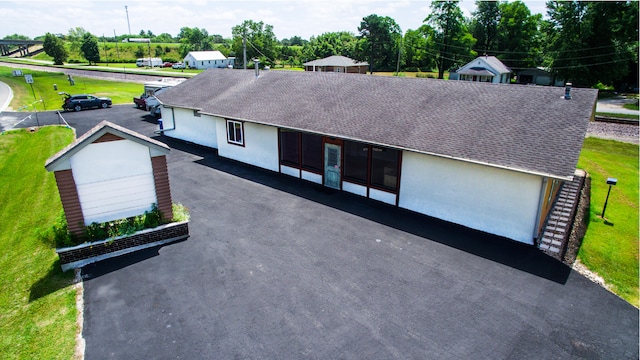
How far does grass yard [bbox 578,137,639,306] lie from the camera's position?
34.1ft

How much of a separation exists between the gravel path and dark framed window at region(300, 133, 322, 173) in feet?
72.9

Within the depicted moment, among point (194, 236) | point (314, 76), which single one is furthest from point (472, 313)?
point (314, 76)

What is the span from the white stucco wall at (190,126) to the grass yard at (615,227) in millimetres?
18235

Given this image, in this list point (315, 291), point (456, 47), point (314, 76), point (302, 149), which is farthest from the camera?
point (456, 47)

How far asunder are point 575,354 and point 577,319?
51.2 inches

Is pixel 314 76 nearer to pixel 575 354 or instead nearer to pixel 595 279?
pixel 595 279

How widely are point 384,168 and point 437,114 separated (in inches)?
118

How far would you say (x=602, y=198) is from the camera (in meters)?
15.9

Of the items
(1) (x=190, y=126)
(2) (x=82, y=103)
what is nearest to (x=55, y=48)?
(2) (x=82, y=103)

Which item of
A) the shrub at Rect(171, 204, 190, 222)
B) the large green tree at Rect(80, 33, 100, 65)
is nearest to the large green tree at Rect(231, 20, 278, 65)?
the large green tree at Rect(80, 33, 100, 65)

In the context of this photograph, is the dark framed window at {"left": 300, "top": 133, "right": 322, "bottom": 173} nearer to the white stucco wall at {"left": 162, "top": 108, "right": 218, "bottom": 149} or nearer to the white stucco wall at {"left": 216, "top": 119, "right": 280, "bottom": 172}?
the white stucco wall at {"left": 216, "top": 119, "right": 280, "bottom": 172}

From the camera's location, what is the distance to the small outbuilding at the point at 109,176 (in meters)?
10.3

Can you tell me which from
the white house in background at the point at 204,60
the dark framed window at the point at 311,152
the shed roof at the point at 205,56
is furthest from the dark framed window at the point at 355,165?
the shed roof at the point at 205,56

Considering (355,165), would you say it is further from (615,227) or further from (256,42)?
(256,42)
